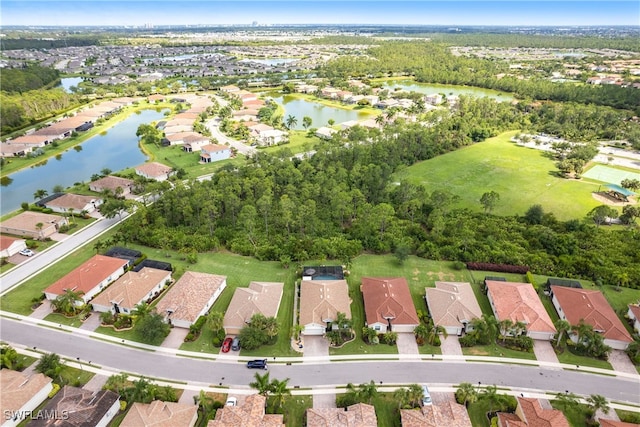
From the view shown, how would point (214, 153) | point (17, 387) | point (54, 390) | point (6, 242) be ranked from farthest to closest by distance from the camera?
1. point (214, 153)
2. point (6, 242)
3. point (54, 390)
4. point (17, 387)

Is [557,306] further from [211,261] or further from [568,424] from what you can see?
[211,261]

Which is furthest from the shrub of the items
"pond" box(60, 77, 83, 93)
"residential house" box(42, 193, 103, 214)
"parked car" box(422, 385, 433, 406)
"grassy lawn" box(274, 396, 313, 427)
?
"pond" box(60, 77, 83, 93)

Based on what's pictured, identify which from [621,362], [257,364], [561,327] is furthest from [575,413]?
[257,364]

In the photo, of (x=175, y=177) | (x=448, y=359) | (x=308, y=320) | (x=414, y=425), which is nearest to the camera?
(x=414, y=425)

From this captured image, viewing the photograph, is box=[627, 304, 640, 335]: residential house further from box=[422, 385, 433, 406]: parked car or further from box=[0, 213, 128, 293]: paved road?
box=[0, 213, 128, 293]: paved road

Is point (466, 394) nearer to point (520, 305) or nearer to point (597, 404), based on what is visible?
point (597, 404)

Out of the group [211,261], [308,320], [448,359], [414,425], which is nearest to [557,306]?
[448,359]

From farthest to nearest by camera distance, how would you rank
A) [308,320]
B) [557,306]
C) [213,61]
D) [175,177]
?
[213,61]
[175,177]
[557,306]
[308,320]
